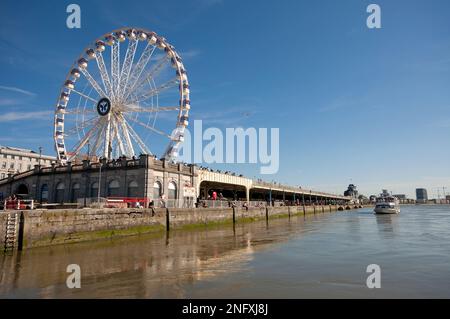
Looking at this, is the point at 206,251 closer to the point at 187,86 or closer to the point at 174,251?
the point at 174,251

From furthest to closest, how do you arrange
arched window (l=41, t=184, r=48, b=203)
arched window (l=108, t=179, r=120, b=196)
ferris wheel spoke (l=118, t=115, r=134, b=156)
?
arched window (l=41, t=184, r=48, b=203) → ferris wheel spoke (l=118, t=115, r=134, b=156) → arched window (l=108, t=179, r=120, b=196)

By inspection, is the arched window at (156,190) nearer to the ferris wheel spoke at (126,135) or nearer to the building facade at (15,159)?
the ferris wheel spoke at (126,135)

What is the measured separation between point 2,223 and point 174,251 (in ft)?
34.1

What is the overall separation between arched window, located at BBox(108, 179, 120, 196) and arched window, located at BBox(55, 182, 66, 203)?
8.44 metres

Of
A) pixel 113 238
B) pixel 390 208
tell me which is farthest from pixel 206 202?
pixel 390 208

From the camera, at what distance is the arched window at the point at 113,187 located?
138 feet

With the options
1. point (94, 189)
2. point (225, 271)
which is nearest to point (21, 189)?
point (94, 189)

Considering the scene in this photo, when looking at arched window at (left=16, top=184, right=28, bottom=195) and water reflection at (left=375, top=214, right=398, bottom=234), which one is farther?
arched window at (left=16, top=184, right=28, bottom=195)

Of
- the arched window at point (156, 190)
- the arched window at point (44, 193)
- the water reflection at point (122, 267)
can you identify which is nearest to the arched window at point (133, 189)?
the arched window at point (156, 190)

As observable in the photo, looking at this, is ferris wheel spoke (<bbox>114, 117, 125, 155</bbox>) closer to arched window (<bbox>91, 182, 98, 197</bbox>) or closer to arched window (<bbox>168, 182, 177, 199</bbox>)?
arched window (<bbox>91, 182, 98, 197</bbox>)

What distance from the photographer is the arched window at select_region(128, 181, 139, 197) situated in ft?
134

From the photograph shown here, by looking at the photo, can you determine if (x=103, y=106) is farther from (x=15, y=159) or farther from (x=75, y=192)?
(x=15, y=159)

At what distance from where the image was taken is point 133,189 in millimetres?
41250

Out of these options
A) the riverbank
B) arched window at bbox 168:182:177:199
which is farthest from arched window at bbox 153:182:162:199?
the riverbank
